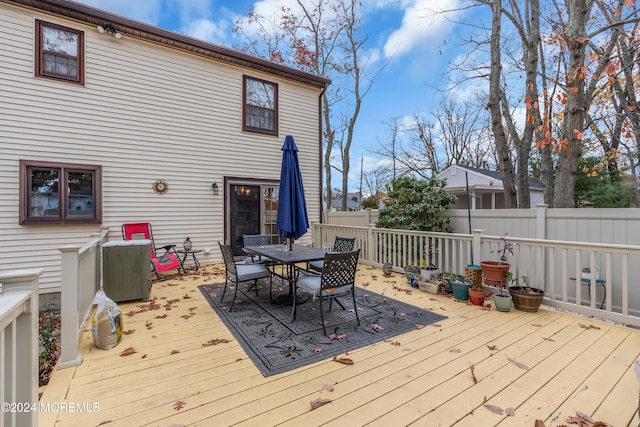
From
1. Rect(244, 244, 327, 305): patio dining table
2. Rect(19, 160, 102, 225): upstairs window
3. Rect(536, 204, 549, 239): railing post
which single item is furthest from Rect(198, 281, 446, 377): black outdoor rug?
Rect(19, 160, 102, 225): upstairs window

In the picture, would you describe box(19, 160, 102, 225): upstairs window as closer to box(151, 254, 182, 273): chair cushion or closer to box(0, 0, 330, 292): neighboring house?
box(0, 0, 330, 292): neighboring house

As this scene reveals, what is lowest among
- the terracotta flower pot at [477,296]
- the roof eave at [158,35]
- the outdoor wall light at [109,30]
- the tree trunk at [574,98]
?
the terracotta flower pot at [477,296]

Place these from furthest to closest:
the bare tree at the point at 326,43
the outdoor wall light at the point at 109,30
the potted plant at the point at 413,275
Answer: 1. the bare tree at the point at 326,43
2. the outdoor wall light at the point at 109,30
3. the potted plant at the point at 413,275

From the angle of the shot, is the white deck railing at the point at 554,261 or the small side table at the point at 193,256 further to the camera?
the small side table at the point at 193,256

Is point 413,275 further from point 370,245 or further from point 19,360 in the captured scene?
point 19,360

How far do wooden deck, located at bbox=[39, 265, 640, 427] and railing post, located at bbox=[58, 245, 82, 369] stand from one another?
13cm

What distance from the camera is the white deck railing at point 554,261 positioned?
332 centimetres

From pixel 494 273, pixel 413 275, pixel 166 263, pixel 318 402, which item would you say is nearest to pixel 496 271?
pixel 494 273

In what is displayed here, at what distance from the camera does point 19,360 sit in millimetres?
1248

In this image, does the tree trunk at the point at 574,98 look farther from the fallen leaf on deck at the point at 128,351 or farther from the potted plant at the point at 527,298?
the fallen leaf on deck at the point at 128,351

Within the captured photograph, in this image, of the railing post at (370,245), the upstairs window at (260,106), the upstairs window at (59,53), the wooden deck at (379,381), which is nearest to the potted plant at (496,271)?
the wooden deck at (379,381)

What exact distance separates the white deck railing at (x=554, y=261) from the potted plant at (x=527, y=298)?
0.19 metres

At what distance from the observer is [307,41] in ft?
43.2

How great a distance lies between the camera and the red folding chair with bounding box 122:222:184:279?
5.34m
